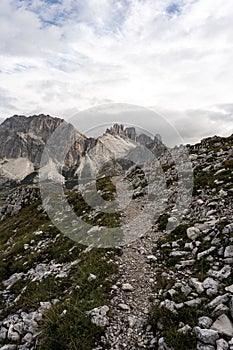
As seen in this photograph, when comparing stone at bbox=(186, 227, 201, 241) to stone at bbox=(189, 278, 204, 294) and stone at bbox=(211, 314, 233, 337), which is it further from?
stone at bbox=(211, 314, 233, 337)

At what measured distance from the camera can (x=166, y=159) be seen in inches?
1563

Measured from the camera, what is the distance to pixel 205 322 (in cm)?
930

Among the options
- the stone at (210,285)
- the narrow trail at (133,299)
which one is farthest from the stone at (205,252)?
the narrow trail at (133,299)

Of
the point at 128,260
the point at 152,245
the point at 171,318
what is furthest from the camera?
the point at 152,245

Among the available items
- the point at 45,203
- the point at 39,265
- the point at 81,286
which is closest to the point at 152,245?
the point at 81,286

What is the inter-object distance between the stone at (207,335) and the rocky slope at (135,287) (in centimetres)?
3

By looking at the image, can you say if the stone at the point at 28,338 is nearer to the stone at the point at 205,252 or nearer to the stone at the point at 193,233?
the stone at the point at 205,252

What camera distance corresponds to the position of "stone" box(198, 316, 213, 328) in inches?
364

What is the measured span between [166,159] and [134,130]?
1672cm

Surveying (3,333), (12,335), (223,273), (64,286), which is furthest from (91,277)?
(223,273)

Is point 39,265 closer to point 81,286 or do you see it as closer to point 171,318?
point 81,286

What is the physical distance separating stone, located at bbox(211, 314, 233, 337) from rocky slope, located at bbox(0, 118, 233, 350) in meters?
0.03

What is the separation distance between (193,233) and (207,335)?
7528 mm

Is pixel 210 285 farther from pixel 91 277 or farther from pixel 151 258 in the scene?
pixel 91 277
